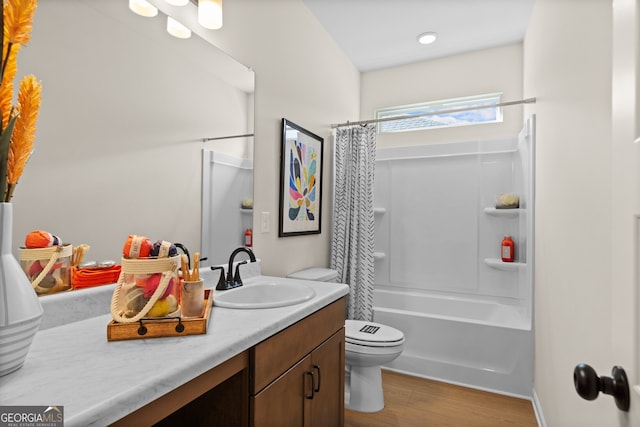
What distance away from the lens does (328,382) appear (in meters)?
1.53

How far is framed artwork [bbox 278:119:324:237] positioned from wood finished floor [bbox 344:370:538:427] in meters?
1.27

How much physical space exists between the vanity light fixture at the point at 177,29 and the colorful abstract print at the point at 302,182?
998mm

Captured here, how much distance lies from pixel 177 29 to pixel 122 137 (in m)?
0.59

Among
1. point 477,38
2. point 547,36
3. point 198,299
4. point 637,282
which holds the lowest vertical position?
point 198,299

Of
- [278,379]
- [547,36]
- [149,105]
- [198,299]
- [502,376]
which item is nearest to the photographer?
[198,299]

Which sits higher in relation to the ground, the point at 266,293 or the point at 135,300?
the point at 135,300

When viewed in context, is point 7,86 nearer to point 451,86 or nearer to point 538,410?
point 538,410

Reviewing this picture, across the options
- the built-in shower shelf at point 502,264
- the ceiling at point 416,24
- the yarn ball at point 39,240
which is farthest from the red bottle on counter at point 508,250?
the yarn ball at point 39,240

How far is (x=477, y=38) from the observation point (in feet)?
9.84

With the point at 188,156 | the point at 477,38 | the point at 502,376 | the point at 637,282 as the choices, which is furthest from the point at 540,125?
the point at 188,156

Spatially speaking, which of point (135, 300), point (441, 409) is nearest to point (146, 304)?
point (135, 300)

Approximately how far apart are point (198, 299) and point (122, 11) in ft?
3.61

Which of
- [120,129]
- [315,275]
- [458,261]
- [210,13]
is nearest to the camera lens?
[120,129]

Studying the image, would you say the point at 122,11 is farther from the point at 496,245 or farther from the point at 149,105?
the point at 496,245
